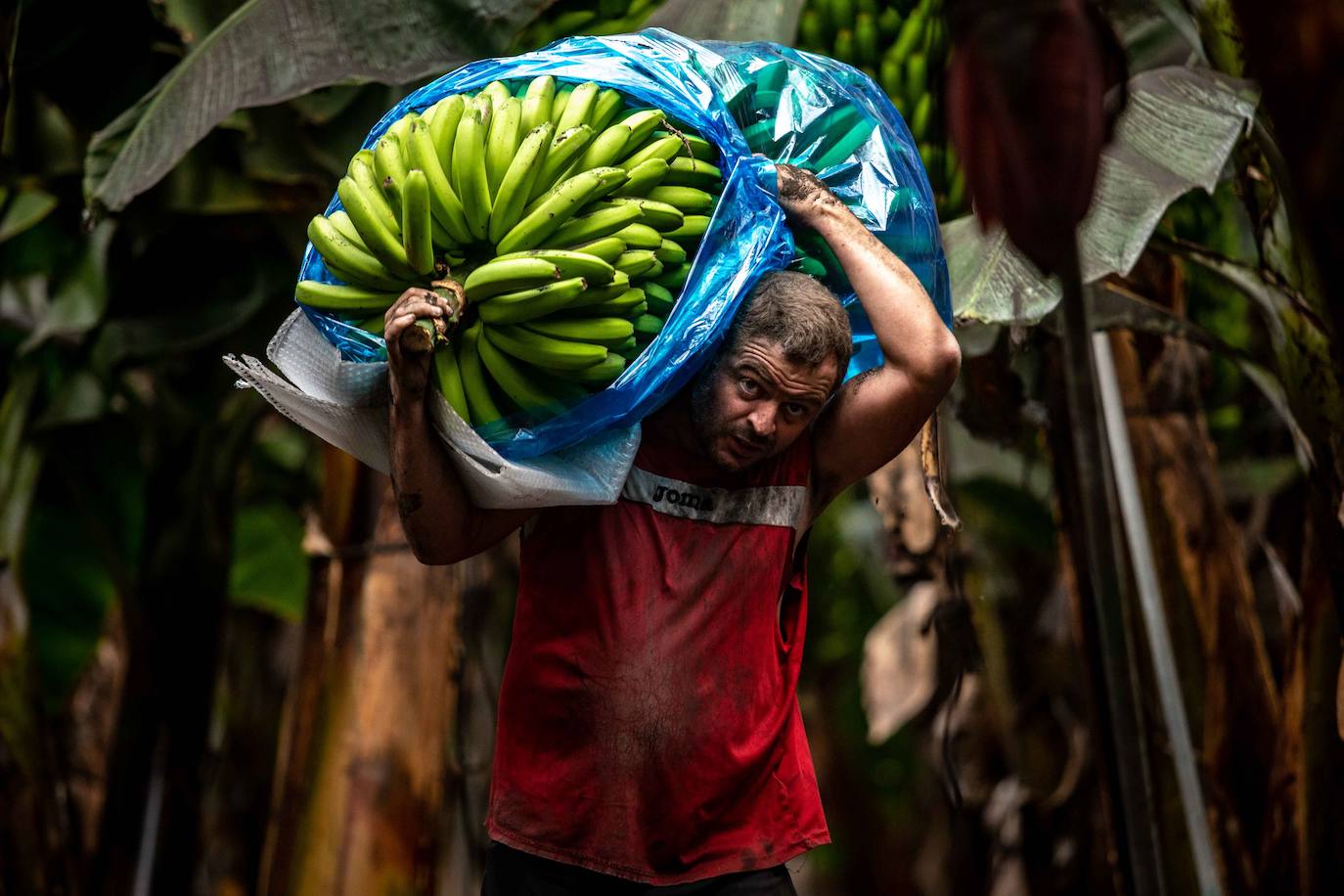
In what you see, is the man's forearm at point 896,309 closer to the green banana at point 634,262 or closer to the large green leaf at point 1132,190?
the green banana at point 634,262

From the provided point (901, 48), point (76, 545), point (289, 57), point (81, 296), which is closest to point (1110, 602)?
point (901, 48)

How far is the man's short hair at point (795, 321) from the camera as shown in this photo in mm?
1323

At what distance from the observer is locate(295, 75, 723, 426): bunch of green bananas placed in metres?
1.25

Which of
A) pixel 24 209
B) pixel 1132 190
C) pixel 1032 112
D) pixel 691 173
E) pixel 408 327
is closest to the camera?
pixel 1032 112

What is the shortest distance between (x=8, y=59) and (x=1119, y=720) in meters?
1.56

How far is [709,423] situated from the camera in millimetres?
1366

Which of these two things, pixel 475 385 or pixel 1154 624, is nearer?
pixel 475 385

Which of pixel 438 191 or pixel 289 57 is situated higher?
pixel 438 191

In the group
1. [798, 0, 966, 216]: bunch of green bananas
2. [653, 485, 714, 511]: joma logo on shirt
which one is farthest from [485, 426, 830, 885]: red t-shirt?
[798, 0, 966, 216]: bunch of green bananas

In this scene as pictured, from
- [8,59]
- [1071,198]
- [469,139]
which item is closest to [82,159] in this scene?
[8,59]

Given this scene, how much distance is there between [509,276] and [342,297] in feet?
0.70

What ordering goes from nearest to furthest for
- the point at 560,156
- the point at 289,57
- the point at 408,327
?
the point at 408,327, the point at 560,156, the point at 289,57

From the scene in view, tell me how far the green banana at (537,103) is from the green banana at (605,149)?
2.2 inches

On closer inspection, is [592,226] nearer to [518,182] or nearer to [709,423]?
[518,182]
